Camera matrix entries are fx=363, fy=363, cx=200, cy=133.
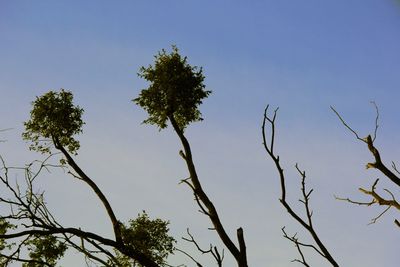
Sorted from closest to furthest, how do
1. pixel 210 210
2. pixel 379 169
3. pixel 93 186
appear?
pixel 379 169 → pixel 210 210 → pixel 93 186

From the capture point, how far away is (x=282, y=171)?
3861 mm

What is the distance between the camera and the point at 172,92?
Result: 18359 mm

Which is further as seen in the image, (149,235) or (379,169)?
(149,235)

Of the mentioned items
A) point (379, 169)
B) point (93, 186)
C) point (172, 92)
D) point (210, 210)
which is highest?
point (172, 92)

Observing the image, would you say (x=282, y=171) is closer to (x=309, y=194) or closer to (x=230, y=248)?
(x=309, y=194)

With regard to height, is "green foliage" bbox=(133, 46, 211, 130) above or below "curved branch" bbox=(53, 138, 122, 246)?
above

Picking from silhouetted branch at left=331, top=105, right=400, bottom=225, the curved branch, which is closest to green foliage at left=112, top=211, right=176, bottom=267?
the curved branch

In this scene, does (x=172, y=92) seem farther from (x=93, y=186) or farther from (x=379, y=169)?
(x=379, y=169)

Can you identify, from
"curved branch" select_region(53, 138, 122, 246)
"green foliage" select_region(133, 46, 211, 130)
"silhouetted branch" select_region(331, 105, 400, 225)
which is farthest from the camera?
"green foliage" select_region(133, 46, 211, 130)

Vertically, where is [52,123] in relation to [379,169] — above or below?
above

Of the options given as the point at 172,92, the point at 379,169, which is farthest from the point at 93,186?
the point at 379,169

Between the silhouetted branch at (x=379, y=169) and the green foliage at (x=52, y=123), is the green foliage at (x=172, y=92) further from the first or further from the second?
the silhouetted branch at (x=379, y=169)

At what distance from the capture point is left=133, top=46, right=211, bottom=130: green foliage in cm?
1850

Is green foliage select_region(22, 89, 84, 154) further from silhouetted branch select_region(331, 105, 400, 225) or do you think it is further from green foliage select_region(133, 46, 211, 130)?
silhouetted branch select_region(331, 105, 400, 225)
